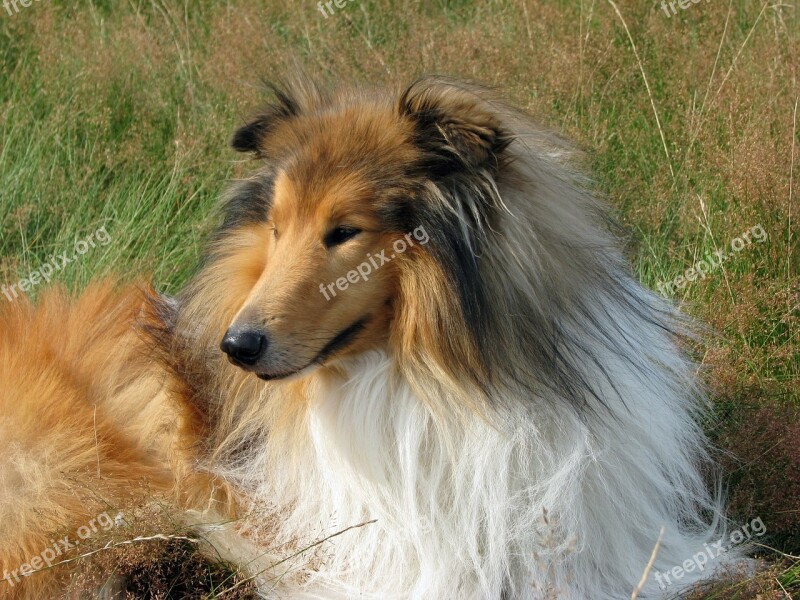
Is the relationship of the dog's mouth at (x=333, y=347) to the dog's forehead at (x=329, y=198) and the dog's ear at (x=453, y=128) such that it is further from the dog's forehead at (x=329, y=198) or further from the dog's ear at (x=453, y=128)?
the dog's ear at (x=453, y=128)

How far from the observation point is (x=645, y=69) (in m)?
5.98

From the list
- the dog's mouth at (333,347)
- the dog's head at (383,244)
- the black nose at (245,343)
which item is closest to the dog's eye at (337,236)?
the dog's head at (383,244)

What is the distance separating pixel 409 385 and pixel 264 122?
3.62 feet

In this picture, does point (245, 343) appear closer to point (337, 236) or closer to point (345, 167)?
point (337, 236)

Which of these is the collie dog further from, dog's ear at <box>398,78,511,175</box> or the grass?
the grass

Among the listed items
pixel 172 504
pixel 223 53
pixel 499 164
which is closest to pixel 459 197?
pixel 499 164

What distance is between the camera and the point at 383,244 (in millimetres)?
3109

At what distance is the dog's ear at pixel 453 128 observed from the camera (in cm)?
304

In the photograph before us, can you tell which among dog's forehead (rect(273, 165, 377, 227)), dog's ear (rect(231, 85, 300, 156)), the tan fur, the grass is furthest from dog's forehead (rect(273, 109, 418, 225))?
the grass

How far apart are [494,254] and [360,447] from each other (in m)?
0.77

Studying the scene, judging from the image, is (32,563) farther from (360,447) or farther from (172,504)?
(360,447)

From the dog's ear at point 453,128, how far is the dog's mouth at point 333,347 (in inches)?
21.5

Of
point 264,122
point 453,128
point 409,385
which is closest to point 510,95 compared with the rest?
point 264,122

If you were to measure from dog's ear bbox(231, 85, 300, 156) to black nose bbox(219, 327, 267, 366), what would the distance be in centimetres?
89
